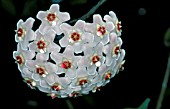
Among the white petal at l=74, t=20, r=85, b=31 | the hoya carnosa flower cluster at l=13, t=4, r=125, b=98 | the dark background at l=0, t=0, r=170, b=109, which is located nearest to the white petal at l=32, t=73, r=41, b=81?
the hoya carnosa flower cluster at l=13, t=4, r=125, b=98

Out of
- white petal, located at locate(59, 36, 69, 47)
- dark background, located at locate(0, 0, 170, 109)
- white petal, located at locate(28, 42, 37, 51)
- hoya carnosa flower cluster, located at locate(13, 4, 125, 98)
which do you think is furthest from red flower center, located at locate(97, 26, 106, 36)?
dark background, located at locate(0, 0, 170, 109)

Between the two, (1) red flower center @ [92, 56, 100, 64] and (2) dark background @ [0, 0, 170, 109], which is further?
(2) dark background @ [0, 0, 170, 109]

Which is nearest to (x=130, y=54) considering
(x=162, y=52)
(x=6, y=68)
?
(x=162, y=52)

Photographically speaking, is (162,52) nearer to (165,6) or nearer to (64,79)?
(165,6)

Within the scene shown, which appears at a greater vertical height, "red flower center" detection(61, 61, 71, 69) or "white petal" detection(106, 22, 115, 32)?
"white petal" detection(106, 22, 115, 32)

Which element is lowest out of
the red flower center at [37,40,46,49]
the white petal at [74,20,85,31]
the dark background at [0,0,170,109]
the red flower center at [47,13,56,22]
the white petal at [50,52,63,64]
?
the dark background at [0,0,170,109]

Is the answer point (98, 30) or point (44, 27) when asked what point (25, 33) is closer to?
point (44, 27)

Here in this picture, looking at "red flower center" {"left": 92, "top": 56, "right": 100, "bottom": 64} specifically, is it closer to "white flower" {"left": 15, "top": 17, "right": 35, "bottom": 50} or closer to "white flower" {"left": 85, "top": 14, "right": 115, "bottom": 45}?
"white flower" {"left": 85, "top": 14, "right": 115, "bottom": 45}
